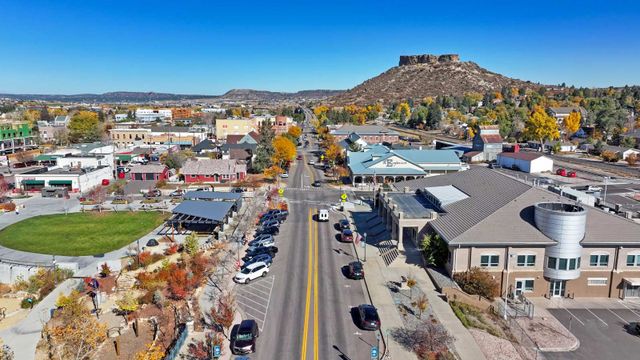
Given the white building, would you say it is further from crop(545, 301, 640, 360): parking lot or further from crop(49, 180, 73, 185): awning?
crop(49, 180, 73, 185): awning

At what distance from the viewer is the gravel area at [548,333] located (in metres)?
28.1

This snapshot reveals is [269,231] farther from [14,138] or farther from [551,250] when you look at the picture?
[14,138]

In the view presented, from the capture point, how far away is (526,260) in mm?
35500

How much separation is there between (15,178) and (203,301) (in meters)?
61.4

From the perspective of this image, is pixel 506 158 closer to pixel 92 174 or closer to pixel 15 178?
pixel 92 174

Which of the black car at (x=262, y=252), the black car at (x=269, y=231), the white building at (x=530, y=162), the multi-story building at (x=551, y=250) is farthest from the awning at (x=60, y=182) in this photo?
the white building at (x=530, y=162)

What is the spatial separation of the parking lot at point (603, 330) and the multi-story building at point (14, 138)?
132005 mm

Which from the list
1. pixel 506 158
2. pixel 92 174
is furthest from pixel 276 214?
pixel 506 158

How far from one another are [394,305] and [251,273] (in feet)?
42.6

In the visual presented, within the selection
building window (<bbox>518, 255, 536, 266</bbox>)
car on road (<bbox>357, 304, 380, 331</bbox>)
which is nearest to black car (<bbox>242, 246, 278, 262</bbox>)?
car on road (<bbox>357, 304, 380, 331</bbox>)

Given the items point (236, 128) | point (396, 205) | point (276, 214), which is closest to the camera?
point (396, 205)

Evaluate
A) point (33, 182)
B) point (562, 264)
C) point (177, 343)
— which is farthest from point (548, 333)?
point (33, 182)

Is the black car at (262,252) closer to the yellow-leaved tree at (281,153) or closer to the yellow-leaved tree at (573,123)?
the yellow-leaved tree at (281,153)

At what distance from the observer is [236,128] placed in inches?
5812
